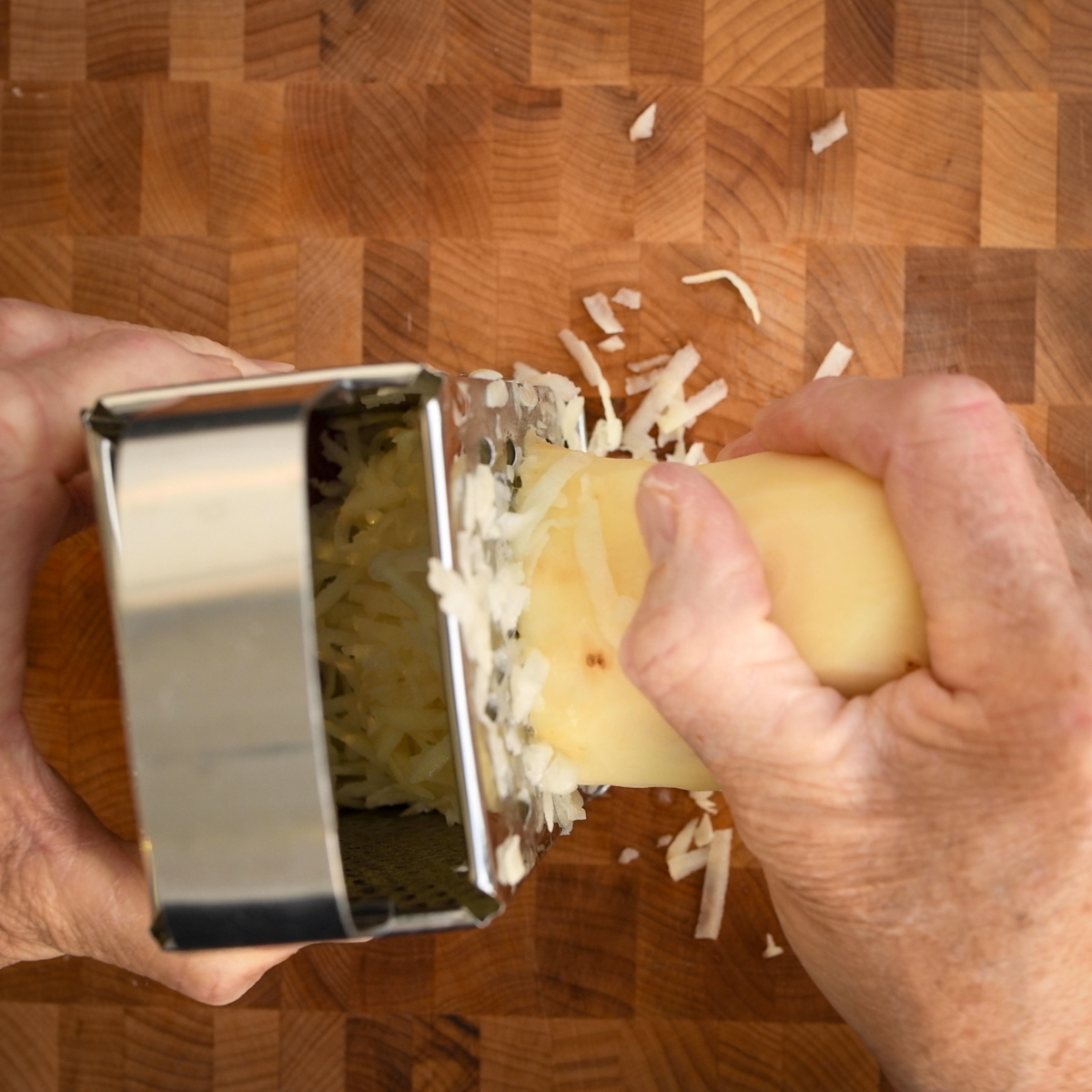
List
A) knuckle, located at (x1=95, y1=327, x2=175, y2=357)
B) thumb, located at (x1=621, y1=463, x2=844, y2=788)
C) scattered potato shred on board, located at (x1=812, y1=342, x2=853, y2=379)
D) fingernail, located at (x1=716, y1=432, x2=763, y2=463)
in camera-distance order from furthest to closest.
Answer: scattered potato shred on board, located at (x1=812, y1=342, x2=853, y2=379)
fingernail, located at (x1=716, y1=432, x2=763, y2=463)
knuckle, located at (x1=95, y1=327, x2=175, y2=357)
thumb, located at (x1=621, y1=463, x2=844, y2=788)

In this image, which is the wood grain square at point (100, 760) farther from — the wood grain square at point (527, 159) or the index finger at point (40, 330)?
the wood grain square at point (527, 159)

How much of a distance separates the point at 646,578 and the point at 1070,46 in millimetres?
1238

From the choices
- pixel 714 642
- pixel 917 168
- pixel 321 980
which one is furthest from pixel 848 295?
pixel 321 980

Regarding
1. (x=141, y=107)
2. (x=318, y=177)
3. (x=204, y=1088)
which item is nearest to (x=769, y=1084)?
(x=204, y=1088)

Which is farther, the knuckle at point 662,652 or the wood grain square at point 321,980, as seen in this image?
the wood grain square at point 321,980

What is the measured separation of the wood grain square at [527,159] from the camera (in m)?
1.48

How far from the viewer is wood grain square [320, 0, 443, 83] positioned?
4.85 ft

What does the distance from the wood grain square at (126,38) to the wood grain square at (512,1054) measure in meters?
1.64

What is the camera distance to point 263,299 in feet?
4.94

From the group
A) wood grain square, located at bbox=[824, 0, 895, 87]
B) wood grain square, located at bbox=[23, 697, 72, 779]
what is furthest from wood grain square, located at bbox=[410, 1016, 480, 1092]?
wood grain square, located at bbox=[824, 0, 895, 87]

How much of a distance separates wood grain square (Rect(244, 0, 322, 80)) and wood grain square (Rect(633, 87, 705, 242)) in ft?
1.75

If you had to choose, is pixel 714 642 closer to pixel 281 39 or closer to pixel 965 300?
pixel 965 300

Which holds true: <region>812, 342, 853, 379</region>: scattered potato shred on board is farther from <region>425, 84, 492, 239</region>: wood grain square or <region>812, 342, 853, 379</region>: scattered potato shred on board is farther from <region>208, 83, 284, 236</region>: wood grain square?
<region>208, 83, 284, 236</region>: wood grain square

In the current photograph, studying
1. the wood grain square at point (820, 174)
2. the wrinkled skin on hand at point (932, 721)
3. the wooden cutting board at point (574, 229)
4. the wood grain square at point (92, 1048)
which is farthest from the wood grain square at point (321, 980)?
the wood grain square at point (820, 174)
